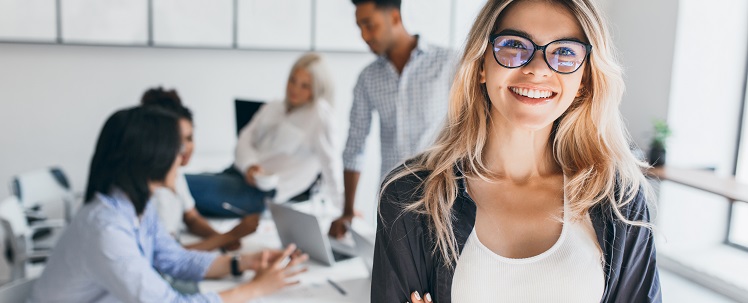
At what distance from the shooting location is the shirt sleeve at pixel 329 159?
3.40 metres

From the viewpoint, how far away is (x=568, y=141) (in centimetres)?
145

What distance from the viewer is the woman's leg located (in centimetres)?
308

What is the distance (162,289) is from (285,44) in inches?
115

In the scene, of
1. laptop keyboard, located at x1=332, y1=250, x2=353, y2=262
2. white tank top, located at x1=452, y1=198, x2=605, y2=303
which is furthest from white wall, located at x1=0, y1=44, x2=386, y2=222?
white tank top, located at x1=452, y1=198, x2=605, y2=303

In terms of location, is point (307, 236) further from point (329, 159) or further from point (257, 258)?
point (329, 159)

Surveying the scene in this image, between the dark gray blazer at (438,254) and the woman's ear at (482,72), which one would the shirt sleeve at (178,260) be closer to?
the dark gray blazer at (438,254)

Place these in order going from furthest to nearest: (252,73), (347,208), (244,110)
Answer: (252,73) < (244,110) < (347,208)

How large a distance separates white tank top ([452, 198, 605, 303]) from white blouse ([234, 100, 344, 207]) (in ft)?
7.20

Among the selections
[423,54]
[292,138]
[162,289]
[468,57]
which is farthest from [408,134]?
[468,57]

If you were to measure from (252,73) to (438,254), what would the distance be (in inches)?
139

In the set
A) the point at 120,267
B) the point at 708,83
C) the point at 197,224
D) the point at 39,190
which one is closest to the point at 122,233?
the point at 120,267

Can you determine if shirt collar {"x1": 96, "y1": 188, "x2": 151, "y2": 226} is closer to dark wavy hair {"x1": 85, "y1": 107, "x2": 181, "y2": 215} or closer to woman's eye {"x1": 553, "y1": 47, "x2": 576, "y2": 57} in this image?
dark wavy hair {"x1": 85, "y1": 107, "x2": 181, "y2": 215}

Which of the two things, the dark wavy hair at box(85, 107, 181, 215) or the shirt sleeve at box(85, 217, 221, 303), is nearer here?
the shirt sleeve at box(85, 217, 221, 303)

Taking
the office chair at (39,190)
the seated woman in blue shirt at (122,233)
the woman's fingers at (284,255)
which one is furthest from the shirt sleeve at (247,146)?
the seated woman in blue shirt at (122,233)
